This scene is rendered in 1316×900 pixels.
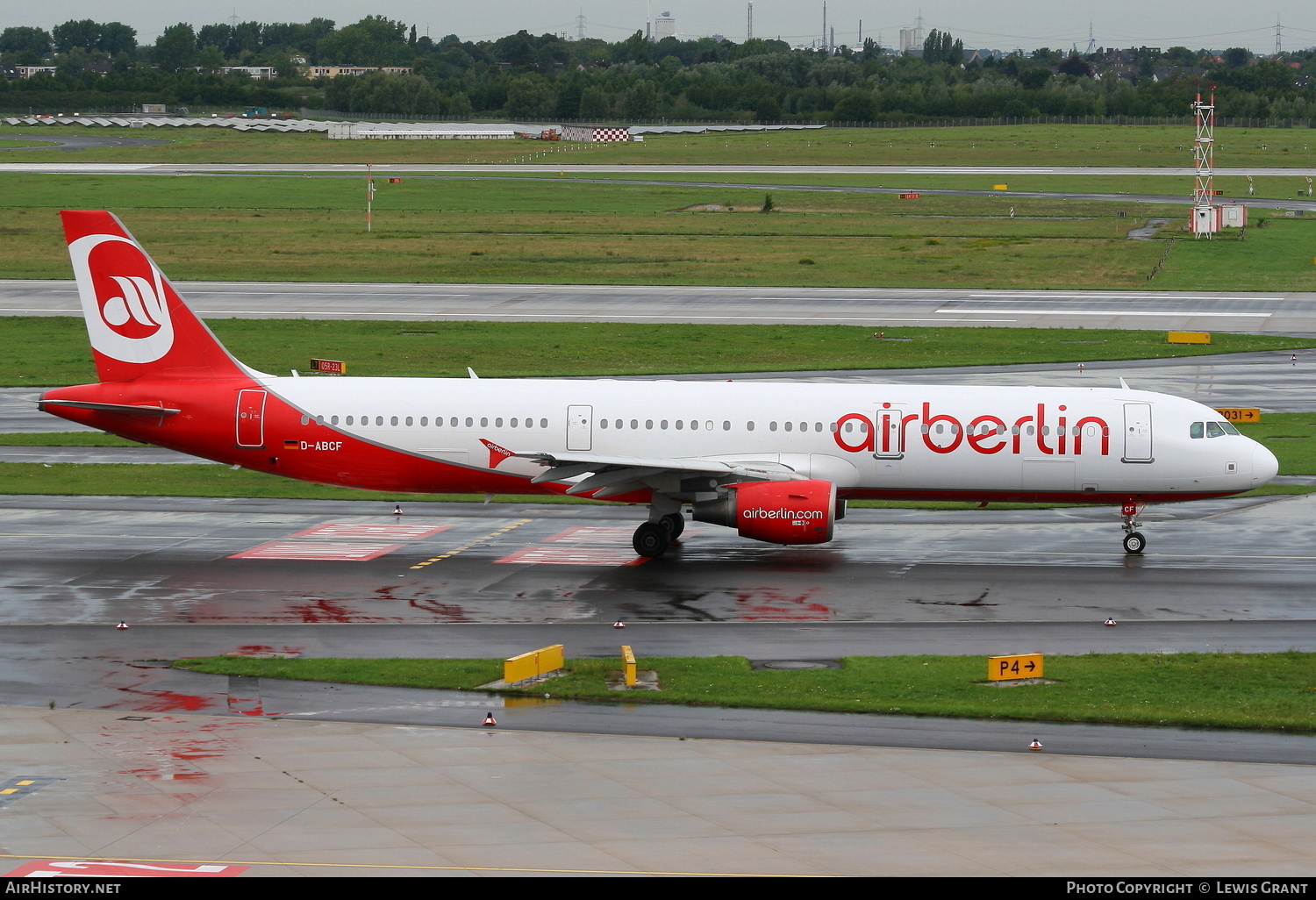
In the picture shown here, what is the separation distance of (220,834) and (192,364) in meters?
20.8

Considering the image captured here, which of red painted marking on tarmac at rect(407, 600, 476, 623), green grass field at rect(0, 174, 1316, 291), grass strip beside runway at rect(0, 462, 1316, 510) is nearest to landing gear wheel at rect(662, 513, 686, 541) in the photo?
grass strip beside runway at rect(0, 462, 1316, 510)

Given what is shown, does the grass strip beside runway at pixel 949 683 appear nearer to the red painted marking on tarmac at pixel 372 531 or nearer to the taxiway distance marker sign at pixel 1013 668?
the taxiway distance marker sign at pixel 1013 668

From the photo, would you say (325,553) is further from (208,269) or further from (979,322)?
(208,269)

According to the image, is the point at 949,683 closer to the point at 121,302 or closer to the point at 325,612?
the point at 325,612

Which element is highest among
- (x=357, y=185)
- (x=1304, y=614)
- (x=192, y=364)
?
(x=357, y=185)

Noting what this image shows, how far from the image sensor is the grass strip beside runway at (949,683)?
2461 centimetres

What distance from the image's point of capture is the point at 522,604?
32.3 metres

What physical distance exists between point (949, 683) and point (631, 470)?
463 inches

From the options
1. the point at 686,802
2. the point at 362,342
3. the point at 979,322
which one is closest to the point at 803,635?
the point at 686,802

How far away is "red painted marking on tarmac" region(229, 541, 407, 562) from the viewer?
36.5 m

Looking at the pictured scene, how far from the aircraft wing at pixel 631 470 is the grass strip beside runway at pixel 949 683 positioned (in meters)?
8.04

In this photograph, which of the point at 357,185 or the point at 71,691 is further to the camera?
the point at 357,185

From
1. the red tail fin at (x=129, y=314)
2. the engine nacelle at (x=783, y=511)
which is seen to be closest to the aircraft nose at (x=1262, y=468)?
the engine nacelle at (x=783, y=511)

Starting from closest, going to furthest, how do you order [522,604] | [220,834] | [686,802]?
[220,834] → [686,802] → [522,604]
